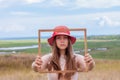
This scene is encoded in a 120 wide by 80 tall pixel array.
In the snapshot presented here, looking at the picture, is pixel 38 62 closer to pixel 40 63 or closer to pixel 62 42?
pixel 40 63

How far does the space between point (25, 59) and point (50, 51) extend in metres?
18.5

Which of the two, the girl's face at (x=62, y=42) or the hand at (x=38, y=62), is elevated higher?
the girl's face at (x=62, y=42)

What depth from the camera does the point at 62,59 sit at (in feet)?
14.7

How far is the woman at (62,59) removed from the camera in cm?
439

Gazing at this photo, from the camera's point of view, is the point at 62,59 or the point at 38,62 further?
the point at 62,59

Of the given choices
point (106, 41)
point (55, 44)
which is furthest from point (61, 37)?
point (106, 41)

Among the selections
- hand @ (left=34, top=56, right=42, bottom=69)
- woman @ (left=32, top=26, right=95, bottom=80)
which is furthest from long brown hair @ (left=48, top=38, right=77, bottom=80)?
hand @ (left=34, top=56, right=42, bottom=69)

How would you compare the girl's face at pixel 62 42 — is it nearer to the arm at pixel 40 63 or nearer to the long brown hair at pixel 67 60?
the long brown hair at pixel 67 60

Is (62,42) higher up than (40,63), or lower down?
higher up

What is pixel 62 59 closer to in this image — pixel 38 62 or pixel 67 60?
pixel 67 60

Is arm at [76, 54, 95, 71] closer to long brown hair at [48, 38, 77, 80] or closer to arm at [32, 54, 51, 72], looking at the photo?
long brown hair at [48, 38, 77, 80]

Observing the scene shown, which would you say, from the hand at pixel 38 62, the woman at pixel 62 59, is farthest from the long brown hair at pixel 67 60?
the hand at pixel 38 62

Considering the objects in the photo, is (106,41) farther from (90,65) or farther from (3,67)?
(90,65)

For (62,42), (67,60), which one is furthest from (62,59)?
(62,42)
